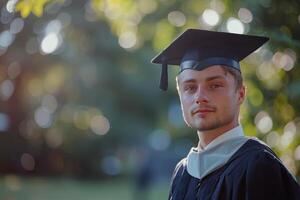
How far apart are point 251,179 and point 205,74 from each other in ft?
1.89

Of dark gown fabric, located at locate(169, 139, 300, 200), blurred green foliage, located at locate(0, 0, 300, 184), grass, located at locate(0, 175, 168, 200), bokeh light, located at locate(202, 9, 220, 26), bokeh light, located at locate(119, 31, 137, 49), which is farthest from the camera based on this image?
grass, located at locate(0, 175, 168, 200)

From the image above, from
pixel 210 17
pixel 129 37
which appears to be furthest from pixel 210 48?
pixel 129 37

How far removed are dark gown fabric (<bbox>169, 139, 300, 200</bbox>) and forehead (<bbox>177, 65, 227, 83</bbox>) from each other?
0.34m

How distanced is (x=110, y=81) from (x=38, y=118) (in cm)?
290

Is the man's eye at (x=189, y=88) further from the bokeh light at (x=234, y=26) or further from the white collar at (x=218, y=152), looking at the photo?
the bokeh light at (x=234, y=26)

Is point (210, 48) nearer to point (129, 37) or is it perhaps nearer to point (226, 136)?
point (226, 136)

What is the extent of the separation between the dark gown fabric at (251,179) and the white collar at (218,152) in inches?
1.0

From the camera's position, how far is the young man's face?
2.78 meters

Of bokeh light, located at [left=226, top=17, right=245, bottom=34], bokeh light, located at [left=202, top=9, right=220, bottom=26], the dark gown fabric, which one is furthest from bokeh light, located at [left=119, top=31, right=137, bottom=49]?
the dark gown fabric

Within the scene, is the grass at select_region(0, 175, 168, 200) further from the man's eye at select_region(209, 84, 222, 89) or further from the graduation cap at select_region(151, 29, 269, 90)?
the man's eye at select_region(209, 84, 222, 89)

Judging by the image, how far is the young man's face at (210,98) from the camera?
278 cm

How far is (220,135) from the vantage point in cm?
281

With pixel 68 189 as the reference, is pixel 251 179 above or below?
above

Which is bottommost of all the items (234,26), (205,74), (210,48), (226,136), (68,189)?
(68,189)
